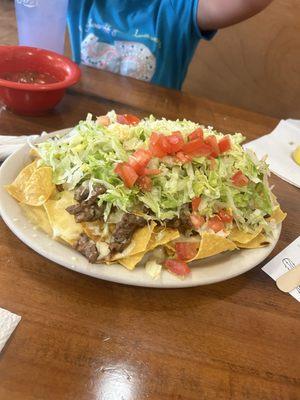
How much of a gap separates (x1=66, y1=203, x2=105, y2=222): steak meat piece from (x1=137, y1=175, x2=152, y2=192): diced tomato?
10 cm

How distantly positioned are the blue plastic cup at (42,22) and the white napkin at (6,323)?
1.18 metres

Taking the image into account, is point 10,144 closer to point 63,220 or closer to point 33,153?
point 33,153

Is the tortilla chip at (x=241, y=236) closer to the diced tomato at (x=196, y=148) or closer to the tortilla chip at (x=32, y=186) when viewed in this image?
the diced tomato at (x=196, y=148)

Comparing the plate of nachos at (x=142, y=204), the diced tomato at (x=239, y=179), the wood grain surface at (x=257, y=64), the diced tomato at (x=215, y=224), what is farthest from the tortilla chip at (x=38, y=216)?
the wood grain surface at (x=257, y=64)

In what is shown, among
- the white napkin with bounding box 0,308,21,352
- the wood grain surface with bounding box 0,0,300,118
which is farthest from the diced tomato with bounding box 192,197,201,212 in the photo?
the wood grain surface with bounding box 0,0,300,118

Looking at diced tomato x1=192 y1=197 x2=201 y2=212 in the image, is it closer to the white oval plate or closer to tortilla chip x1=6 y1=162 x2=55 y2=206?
the white oval plate

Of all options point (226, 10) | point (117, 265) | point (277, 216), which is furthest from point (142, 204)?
point (226, 10)

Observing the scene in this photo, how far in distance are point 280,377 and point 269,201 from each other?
0.46 meters

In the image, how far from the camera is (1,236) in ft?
3.03

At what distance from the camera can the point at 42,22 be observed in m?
1.59

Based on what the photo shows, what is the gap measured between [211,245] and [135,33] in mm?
1318

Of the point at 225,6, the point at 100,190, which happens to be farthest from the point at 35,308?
the point at 225,6

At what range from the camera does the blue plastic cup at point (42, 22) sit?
4.98 feet

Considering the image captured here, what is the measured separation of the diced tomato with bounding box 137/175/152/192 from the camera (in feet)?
3.07
